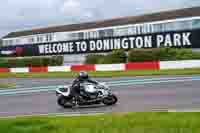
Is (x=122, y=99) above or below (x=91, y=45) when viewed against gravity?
below

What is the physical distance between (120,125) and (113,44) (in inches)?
1531

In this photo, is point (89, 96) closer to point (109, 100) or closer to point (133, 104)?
point (109, 100)

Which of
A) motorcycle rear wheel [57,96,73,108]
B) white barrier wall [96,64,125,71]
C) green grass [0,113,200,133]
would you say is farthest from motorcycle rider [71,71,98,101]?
white barrier wall [96,64,125,71]

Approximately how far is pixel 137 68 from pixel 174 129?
2722cm

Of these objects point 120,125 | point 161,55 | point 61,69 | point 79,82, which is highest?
point 161,55

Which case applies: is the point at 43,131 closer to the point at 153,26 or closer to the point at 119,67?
the point at 119,67

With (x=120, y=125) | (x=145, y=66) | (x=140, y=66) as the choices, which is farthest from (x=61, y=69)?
(x=120, y=125)

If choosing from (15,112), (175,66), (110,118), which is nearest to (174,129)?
(110,118)

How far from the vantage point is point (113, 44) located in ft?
158

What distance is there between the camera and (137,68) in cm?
3559

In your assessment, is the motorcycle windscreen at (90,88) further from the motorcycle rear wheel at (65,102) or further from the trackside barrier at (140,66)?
the trackside barrier at (140,66)

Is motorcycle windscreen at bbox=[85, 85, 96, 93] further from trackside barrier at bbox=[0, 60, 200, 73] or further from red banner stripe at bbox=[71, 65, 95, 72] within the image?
red banner stripe at bbox=[71, 65, 95, 72]

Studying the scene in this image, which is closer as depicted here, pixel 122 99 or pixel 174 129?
pixel 174 129

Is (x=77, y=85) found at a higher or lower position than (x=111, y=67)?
lower
